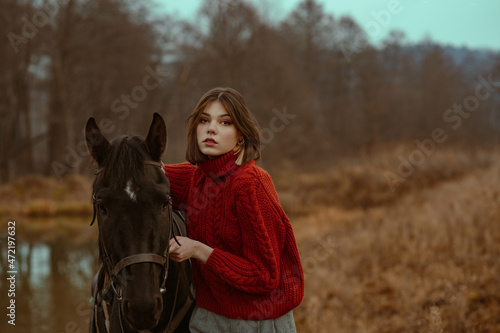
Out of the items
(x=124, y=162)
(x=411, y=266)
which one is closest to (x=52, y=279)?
(x=411, y=266)

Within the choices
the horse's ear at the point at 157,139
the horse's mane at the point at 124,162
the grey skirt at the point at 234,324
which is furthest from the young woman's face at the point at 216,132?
the grey skirt at the point at 234,324

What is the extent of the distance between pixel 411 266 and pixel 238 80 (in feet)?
51.8

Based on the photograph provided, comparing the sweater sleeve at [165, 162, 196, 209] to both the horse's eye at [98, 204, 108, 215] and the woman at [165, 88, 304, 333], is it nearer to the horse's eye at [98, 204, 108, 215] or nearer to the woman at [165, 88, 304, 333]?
the woman at [165, 88, 304, 333]

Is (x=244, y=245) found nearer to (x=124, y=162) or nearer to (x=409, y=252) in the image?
(x=124, y=162)

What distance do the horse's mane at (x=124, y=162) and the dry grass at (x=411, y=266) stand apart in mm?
3947

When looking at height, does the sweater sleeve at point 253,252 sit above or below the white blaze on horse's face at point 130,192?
below

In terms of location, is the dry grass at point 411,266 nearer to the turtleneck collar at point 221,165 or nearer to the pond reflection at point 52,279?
the turtleneck collar at point 221,165

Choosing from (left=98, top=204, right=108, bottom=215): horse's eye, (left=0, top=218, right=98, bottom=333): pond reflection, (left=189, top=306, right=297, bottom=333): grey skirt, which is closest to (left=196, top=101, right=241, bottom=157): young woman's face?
(left=98, top=204, right=108, bottom=215): horse's eye

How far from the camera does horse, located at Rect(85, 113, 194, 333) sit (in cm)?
167

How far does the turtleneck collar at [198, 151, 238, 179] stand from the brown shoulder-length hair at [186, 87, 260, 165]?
0.11 feet

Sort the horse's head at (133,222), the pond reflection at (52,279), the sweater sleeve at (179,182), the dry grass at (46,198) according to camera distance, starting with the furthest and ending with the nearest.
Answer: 1. the dry grass at (46,198)
2. the pond reflection at (52,279)
3. the sweater sleeve at (179,182)
4. the horse's head at (133,222)

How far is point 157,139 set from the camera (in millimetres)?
2057

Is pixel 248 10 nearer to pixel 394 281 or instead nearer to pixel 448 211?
pixel 448 211

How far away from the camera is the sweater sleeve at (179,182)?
2387 mm
